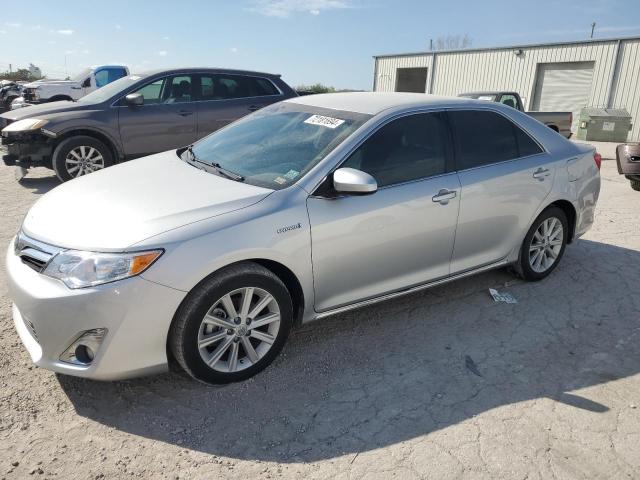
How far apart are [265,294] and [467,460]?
1.37 meters

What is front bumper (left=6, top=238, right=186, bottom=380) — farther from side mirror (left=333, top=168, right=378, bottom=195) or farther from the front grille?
side mirror (left=333, top=168, right=378, bottom=195)

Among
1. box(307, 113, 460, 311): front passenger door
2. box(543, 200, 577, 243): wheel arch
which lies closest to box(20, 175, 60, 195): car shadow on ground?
box(307, 113, 460, 311): front passenger door

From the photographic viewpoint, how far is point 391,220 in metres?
3.41

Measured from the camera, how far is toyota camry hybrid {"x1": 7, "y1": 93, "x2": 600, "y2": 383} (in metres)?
2.64

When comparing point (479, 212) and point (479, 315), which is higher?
point (479, 212)

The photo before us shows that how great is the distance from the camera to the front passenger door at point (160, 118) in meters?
7.80

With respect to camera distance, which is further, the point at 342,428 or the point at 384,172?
the point at 384,172

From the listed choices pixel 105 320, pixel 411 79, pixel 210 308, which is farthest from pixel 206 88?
pixel 411 79

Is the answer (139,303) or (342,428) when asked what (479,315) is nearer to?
(342,428)

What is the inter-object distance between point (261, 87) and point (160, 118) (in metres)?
1.86

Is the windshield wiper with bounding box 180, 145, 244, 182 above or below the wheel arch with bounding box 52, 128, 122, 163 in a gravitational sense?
above

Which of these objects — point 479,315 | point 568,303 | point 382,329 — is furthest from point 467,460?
point 568,303

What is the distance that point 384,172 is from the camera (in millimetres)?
3479

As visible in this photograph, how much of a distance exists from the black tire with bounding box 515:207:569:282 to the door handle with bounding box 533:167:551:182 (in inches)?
12.9
